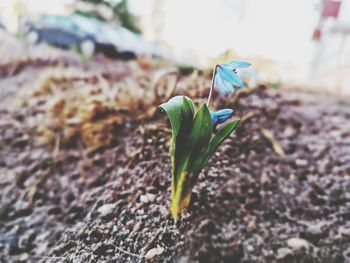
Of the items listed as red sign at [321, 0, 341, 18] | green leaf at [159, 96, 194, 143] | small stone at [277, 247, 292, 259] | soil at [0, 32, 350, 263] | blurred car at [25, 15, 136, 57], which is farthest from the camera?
blurred car at [25, 15, 136, 57]

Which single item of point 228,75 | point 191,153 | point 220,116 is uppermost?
point 228,75

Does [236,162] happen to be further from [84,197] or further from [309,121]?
[309,121]

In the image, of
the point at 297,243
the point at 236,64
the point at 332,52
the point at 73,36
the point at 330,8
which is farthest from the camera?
the point at 332,52

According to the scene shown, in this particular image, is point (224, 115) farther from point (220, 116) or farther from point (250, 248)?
point (250, 248)

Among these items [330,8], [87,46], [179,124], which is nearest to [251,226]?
[179,124]

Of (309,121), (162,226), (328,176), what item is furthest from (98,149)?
(309,121)

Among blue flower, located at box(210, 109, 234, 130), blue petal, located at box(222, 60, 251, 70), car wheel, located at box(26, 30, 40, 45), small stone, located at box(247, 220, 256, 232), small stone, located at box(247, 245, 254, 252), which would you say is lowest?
small stone, located at box(247, 245, 254, 252)

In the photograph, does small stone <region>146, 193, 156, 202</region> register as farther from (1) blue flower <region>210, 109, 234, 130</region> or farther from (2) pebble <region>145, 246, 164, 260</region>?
(1) blue flower <region>210, 109, 234, 130</region>

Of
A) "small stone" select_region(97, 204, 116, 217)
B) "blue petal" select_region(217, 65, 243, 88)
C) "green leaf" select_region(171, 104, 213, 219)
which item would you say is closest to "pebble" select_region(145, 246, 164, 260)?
"green leaf" select_region(171, 104, 213, 219)
